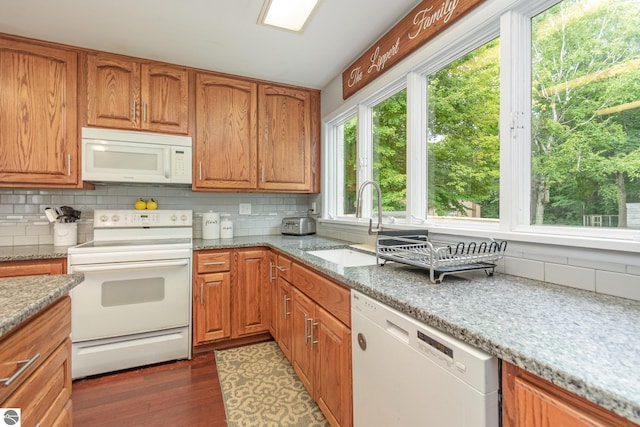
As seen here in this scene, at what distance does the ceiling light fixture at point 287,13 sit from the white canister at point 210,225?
1.62 metres

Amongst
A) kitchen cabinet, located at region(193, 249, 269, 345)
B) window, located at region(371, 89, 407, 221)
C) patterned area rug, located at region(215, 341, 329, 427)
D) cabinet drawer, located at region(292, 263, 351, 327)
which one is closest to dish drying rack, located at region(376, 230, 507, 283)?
cabinet drawer, located at region(292, 263, 351, 327)

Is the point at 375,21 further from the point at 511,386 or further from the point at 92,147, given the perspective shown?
the point at 92,147

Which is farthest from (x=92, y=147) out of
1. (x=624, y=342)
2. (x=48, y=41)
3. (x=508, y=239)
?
(x=624, y=342)

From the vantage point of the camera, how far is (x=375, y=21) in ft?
6.28

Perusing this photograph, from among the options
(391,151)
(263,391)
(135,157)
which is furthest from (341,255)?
(135,157)

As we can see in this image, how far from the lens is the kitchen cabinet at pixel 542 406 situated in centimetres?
52

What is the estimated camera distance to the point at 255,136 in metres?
2.78

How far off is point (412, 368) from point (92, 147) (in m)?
2.57

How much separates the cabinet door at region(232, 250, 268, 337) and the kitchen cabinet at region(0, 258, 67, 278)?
115 cm

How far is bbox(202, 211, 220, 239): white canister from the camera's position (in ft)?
9.01

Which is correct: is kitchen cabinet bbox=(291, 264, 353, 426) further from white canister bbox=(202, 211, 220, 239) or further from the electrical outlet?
the electrical outlet

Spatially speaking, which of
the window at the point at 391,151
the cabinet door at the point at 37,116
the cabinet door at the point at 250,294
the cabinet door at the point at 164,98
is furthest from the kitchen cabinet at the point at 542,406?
the cabinet door at the point at 37,116

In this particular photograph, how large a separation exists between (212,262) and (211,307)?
35 centimetres

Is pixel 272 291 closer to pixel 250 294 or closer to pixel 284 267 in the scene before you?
pixel 250 294
